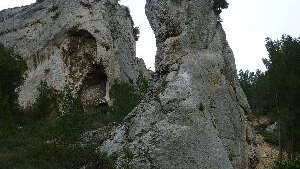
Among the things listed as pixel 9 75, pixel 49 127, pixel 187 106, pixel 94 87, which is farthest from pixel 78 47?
pixel 187 106

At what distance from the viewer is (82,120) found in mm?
39938

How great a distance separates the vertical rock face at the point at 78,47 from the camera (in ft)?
183

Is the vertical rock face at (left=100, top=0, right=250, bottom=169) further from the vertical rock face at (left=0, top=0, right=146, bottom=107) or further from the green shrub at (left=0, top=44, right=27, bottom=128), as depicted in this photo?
the vertical rock face at (left=0, top=0, right=146, bottom=107)

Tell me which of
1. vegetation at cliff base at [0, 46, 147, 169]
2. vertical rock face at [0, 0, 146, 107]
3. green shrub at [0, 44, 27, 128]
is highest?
vertical rock face at [0, 0, 146, 107]

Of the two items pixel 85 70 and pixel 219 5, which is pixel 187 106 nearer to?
pixel 219 5

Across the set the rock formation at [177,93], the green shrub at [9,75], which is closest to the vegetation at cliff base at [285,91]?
the rock formation at [177,93]

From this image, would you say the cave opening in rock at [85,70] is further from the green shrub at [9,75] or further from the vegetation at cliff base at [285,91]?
the vegetation at cliff base at [285,91]

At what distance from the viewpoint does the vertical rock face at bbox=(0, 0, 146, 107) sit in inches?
2191

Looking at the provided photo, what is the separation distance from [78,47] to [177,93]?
24.1m

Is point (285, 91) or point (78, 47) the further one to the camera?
point (78, 47)

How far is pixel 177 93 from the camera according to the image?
3559cm

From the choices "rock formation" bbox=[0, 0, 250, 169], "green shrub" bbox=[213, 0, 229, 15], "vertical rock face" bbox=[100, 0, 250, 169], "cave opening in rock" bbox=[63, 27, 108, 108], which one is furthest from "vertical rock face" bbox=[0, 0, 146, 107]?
"vertical rock face" bbox=[100, 0, 250, 169]

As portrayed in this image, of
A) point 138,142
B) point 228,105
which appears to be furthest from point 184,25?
point 138,142

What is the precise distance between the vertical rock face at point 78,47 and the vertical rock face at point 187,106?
15.7 m
